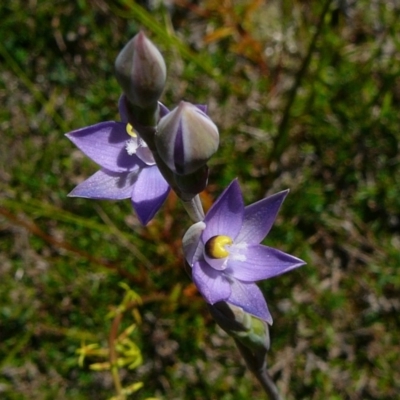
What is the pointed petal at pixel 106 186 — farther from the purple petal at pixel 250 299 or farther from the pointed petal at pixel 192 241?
the purple petal at pixel 250 299

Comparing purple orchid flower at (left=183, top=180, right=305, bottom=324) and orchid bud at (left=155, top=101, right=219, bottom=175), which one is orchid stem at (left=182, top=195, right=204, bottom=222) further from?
orchid bud at (left=155, top=101, right=219, bottom=175)

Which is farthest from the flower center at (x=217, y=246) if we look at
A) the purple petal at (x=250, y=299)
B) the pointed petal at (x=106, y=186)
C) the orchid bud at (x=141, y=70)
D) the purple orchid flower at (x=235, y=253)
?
the orchid bud at (x=141, y=70)

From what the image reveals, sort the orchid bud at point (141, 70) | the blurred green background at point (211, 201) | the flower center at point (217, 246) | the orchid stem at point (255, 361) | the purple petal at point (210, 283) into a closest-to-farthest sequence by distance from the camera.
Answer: the orchid bud at point (141, 70) → the purple petal at point (210, 283) → the flower center at point (217, 246) → the orchid stem at point (255, 361) → the blurred green background at point (211, 201)

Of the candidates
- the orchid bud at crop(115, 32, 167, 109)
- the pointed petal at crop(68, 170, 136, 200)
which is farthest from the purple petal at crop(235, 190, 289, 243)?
the orchid bud at crop(115, 32, 167, 109)

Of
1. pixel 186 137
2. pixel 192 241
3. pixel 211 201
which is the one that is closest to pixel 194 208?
pixel 192 241

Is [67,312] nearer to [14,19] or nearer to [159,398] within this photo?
[159,398]

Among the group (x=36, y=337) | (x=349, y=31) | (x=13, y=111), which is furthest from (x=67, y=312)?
(x=349, y=31)
